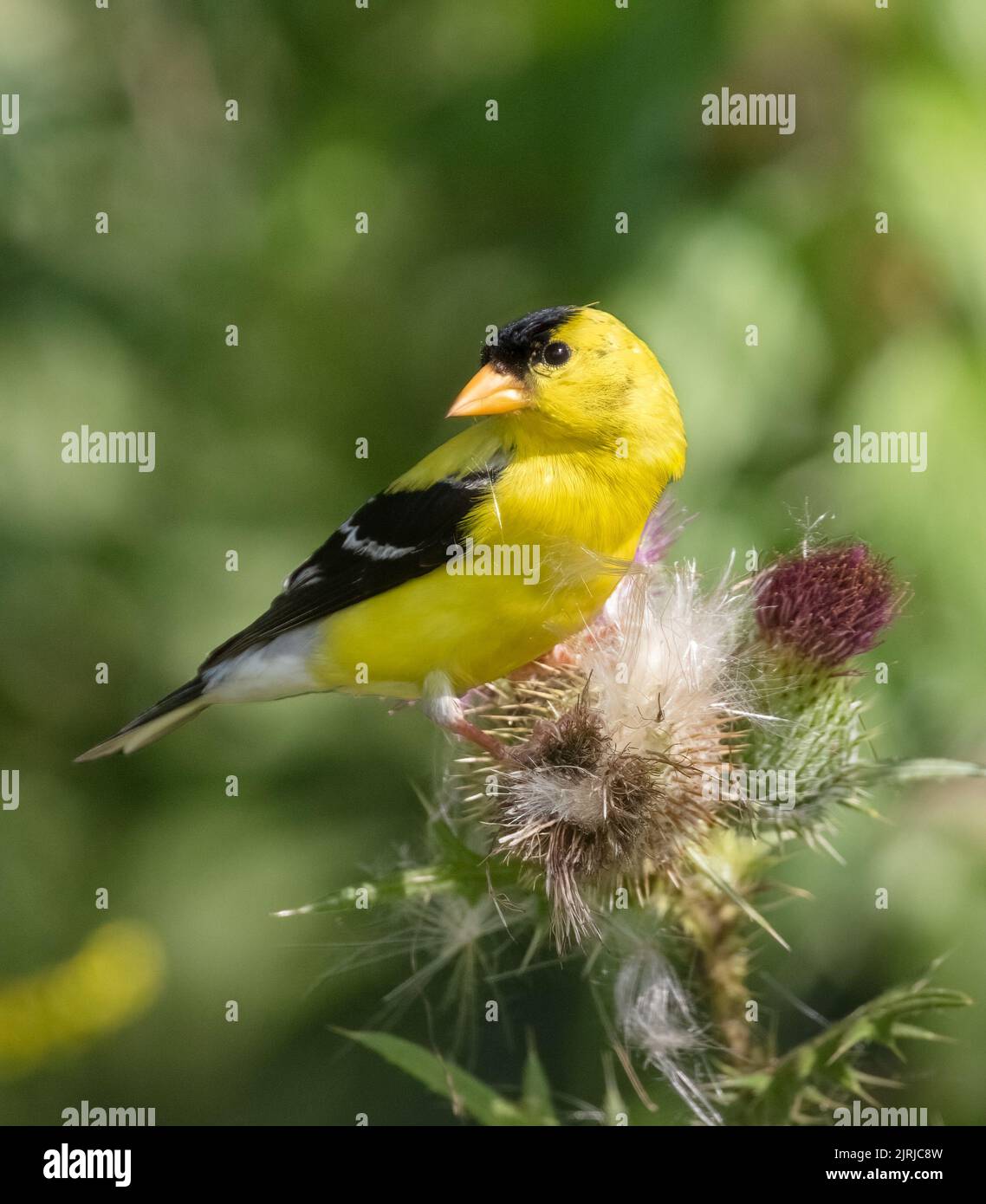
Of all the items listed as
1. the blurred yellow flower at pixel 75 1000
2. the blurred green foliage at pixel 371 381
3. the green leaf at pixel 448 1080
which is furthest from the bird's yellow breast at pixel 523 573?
the blurred yellow flower at pixel 75 1000

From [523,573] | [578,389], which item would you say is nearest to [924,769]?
[523,573]

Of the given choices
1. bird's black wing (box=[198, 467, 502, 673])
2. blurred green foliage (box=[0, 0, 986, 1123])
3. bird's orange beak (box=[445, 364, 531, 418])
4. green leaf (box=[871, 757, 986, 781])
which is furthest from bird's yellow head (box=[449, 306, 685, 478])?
green leaf (box=[871, 757, 986, 781])

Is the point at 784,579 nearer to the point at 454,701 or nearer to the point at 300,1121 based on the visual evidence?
the point at 454,701

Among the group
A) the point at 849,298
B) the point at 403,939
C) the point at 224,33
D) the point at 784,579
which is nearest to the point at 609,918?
the point at 403,939

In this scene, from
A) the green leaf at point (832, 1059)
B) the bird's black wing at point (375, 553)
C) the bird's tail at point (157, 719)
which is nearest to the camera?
the green leaf at point (832, 1059)

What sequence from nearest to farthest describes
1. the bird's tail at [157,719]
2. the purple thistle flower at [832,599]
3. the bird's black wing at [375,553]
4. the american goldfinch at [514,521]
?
the purple thistle flower at [832,599]
the american goldfinch at [514,521]
the bird's black wing at [375,553]
the bird's tail at [157,719]

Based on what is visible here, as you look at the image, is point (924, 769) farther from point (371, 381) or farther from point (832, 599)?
point (371, 381)

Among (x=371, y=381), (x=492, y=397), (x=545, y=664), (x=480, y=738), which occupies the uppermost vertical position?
(x=371, y=381)

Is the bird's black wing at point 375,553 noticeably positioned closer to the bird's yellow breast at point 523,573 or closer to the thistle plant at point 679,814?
the bird's yellow breast at point 523,573

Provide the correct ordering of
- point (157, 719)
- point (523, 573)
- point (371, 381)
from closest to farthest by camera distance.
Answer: point (523, 573), point (157, 719), point (371, 381)
